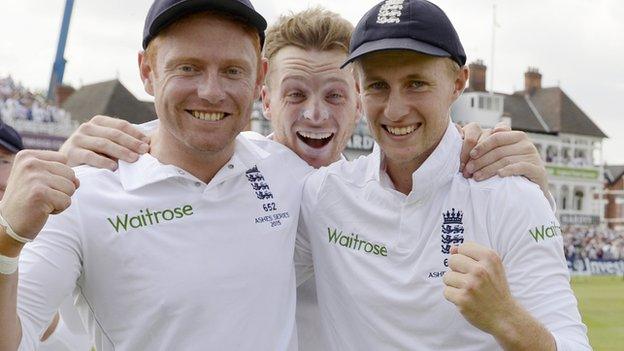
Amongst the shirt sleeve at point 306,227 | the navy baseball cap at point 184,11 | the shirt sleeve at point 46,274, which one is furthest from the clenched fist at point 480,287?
the shirt sleeve at point 46,274

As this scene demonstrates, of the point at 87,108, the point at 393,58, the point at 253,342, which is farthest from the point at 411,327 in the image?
the point at 87,108

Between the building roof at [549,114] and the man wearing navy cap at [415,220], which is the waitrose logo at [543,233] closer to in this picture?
the man wearing navy cap at [415,220]

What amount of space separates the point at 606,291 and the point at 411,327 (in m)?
29.0

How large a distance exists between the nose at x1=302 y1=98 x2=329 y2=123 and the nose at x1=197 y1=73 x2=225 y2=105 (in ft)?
4.00

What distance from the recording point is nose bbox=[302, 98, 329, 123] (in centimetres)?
466

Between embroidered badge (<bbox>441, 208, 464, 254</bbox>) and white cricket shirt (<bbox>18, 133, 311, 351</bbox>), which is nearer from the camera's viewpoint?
white cricket shirt (<bbox>18, 133, 311, 351</bbox>)

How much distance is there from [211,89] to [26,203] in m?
0.99

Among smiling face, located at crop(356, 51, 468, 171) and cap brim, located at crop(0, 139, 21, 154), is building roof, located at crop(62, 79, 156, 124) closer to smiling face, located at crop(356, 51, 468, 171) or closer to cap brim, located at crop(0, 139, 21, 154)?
cap brim, located at crop(0, 139, 21, 154)

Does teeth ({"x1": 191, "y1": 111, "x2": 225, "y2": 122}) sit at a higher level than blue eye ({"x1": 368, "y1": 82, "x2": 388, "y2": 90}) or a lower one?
lower

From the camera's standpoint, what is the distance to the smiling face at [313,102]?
468 cm

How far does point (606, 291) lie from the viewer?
99.1 feet

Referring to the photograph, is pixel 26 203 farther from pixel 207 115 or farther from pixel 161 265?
pixel 207 115

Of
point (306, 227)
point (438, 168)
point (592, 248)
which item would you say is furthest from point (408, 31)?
point (592, 248)

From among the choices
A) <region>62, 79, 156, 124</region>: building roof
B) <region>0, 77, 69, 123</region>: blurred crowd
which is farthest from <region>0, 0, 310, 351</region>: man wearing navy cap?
<region>62, 79, 156, 124</region>: building roof
